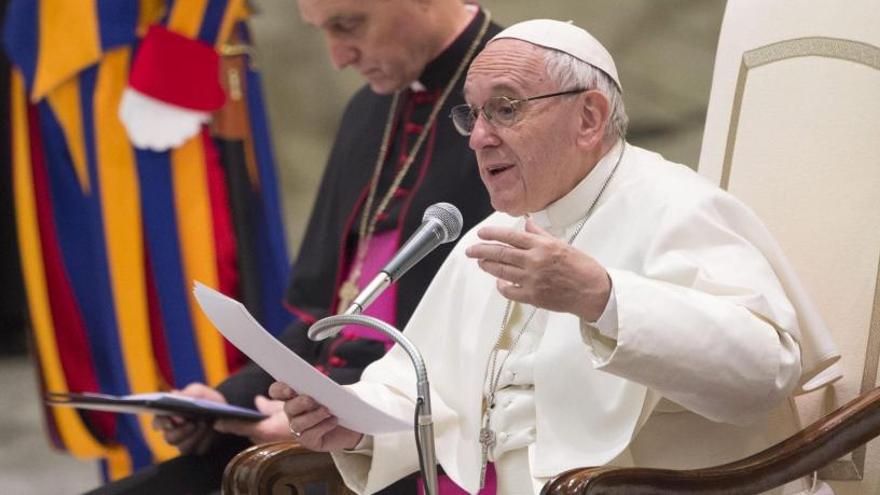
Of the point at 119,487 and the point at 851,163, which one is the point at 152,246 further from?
the point at 851,163

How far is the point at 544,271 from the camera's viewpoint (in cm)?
244

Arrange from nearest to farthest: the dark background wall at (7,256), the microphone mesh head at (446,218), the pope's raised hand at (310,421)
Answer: the microphone mesh head at (446,218), the pope's raised hand at (310,421), the dark background wall at (7,256)

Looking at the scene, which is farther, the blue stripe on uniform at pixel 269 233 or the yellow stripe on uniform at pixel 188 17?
the blue stripe on uniform at pixel 269 233

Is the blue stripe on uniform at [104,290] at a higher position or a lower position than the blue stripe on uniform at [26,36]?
lower

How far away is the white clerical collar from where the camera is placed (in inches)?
116

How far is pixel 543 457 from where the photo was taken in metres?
2.80

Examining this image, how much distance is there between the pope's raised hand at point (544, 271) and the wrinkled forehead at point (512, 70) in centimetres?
45

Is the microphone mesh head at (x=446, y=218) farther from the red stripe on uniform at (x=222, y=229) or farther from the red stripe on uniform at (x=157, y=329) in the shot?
the red stripe on uniform at (x=157, y=329)

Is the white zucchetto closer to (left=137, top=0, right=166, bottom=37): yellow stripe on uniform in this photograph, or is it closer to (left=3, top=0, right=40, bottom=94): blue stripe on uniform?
(left=137, top=0, right=166, bottom=37): yellow stripe on uniform

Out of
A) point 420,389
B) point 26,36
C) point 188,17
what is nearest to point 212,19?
point 188,17

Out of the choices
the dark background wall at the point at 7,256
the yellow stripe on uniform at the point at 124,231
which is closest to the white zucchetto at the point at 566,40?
the yellow stripe on uniform at the point at 124,231

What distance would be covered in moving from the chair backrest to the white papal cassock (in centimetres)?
25

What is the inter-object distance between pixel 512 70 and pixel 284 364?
0.72 metres

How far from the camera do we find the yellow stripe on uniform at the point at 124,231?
5.21m
